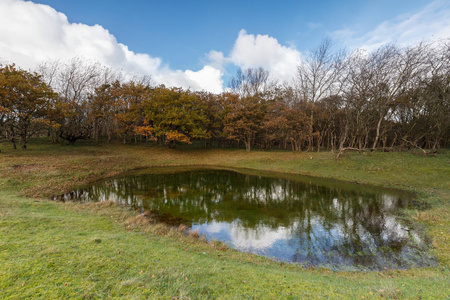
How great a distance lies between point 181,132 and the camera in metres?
37.1

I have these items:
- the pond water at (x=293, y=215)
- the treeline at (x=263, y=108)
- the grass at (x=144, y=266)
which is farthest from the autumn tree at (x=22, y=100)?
the pond water at (x=293, y=215)

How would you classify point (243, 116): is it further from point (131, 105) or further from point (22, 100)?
point (22, 100)

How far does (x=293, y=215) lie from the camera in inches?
464

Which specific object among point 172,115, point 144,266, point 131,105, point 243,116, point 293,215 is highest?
point 131,105

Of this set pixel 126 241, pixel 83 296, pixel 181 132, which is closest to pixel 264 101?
pixel 181 132

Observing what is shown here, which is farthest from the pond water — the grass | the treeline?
the treeline

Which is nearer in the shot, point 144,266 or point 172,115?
point 144,266

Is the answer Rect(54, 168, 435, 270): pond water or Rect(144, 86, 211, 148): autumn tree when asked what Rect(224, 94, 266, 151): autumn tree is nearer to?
Rect(144, 86, 211, 148): autumn tree

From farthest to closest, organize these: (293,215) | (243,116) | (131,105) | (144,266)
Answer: (243,116), (131,105), (293,215), (144,266)

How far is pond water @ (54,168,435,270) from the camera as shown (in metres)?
7.78

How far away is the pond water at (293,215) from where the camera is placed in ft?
25.5

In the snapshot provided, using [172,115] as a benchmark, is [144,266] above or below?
below

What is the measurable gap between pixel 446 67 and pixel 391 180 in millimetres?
18751

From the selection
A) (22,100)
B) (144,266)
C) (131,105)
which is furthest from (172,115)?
(144,266)
